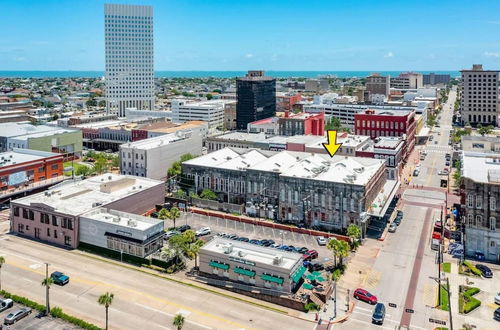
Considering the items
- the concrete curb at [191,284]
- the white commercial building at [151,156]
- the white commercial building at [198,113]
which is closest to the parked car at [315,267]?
the concrete curb at [191,284]

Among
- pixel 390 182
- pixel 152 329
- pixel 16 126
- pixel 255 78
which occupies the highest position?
pixel 255 78

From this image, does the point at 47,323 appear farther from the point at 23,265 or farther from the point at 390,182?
the point at 390,182

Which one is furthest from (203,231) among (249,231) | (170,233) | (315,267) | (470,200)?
(470,200)

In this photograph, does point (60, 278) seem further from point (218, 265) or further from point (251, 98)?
point (251, 98)

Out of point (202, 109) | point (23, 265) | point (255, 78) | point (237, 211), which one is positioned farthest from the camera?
point (202, 109)

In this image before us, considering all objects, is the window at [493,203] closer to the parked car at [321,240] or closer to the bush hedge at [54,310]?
the parked car at [321,240]

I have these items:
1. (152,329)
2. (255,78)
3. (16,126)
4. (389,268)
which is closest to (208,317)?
(152,329)

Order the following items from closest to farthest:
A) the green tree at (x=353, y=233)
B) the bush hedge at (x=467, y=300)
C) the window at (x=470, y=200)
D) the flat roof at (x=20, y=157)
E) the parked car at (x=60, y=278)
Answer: the bush hedge at (x=467, y=300) < the parked car at (x=60, y=278) < the window at (x=470, y=200) < the green tree at (x=353, y=233) < the flat roof at (x=20, y=157)
